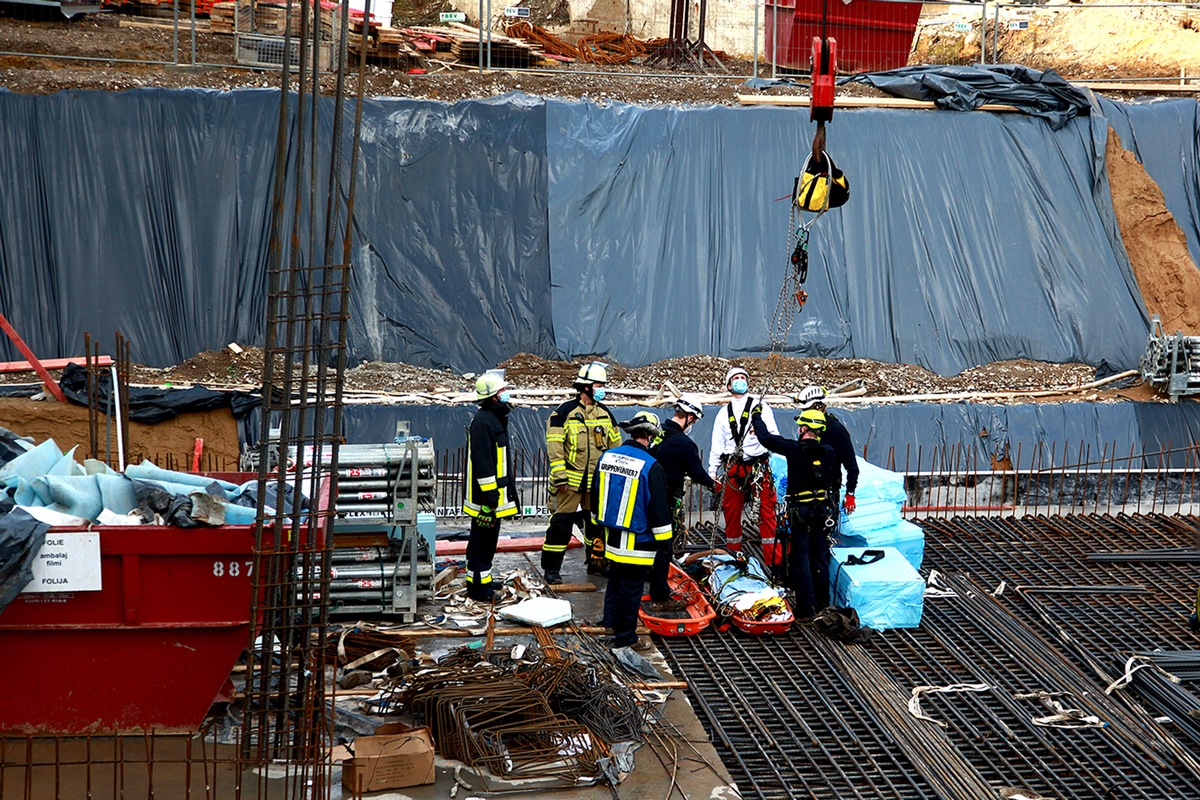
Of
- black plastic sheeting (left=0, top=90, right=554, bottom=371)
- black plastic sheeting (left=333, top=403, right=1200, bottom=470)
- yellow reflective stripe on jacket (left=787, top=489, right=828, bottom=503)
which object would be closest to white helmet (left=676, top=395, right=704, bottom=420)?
yellow reflective stripe on jacket (left=787, top=489, right=828, bottom=503)

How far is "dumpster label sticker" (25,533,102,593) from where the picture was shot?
291 inches

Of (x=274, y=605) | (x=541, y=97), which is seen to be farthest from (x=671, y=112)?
(x=274, y=605)

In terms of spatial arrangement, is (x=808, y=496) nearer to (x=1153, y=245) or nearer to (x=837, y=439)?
(x=837, y=439)

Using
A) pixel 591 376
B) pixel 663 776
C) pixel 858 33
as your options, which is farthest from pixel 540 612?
pixel 858 33

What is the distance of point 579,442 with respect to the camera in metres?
10.4

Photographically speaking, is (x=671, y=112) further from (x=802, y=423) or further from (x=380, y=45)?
(x=802, y=423)

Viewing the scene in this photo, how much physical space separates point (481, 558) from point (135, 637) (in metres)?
3.12

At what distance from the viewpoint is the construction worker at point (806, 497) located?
994 centimetres

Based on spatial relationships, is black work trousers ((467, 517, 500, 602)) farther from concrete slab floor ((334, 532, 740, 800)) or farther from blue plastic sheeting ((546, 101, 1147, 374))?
blue plastic sheeting ((546, 101, 1147, 374))

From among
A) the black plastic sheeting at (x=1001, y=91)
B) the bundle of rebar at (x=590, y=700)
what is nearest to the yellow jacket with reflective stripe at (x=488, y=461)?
the bundle of rebar at (x=590, y=700)

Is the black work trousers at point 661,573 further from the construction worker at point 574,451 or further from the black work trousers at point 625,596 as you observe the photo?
the construction worker at point 574,451

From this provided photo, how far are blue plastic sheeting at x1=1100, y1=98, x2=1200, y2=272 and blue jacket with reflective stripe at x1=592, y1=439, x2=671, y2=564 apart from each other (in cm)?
1454

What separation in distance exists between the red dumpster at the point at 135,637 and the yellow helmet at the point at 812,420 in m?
4.65

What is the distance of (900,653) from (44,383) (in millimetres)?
11242
